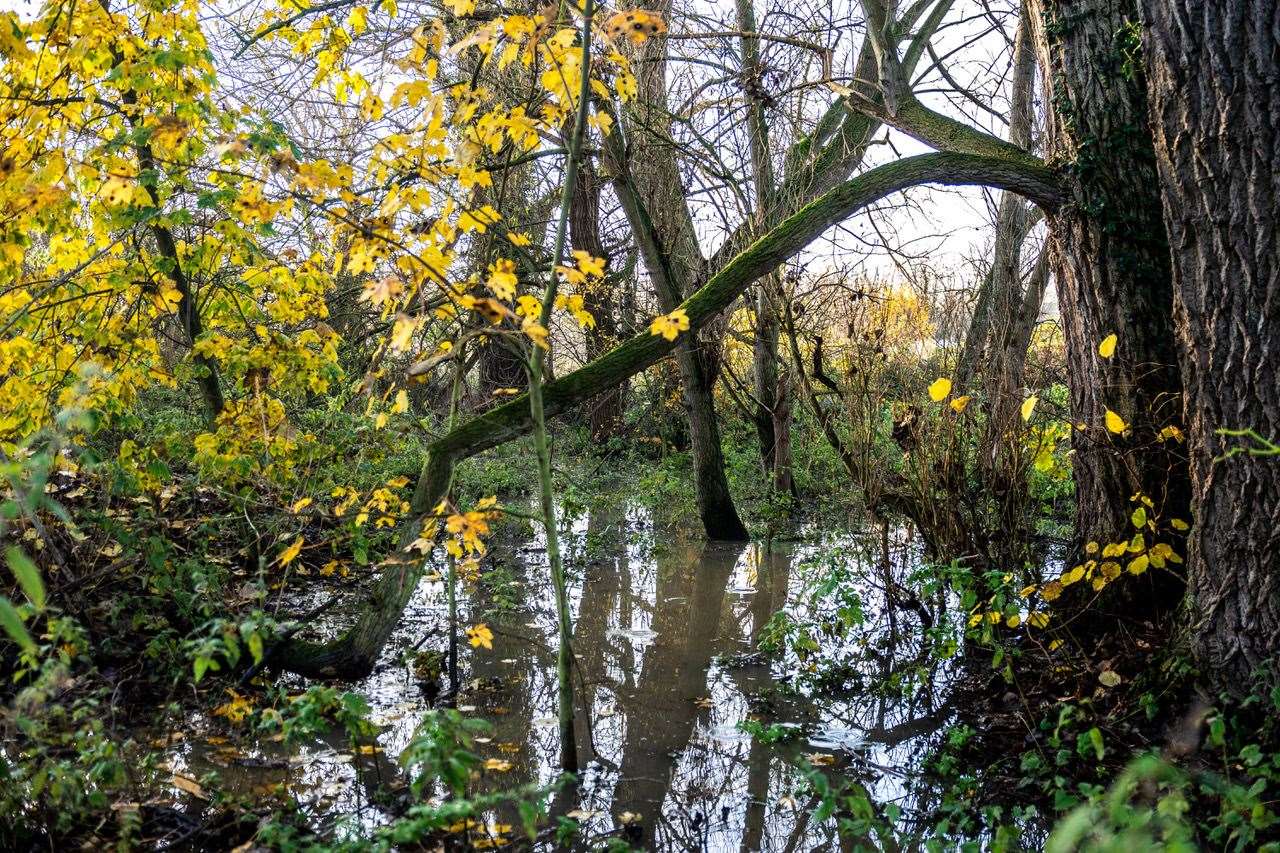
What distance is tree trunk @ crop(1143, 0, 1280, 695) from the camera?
13.0 feet

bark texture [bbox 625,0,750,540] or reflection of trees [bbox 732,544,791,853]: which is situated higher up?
bark texture [bbox 625,0,750,540]

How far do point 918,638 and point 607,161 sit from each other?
435cm

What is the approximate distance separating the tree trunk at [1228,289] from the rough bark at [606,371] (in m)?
0.86

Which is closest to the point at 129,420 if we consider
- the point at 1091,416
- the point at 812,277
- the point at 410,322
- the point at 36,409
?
the point at 36,409

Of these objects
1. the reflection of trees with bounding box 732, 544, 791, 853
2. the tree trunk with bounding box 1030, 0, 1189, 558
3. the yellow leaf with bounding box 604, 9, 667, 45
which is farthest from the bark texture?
the yellow leaf with bounding box 604, 9, 667, 45

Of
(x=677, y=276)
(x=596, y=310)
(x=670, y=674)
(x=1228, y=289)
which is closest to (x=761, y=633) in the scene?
(x=670, y=674)

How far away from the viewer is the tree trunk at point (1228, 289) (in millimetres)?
3955

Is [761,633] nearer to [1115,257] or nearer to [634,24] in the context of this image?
[1115,257]

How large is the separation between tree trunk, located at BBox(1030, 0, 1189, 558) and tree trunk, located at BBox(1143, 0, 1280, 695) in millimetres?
508

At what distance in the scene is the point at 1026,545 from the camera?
17.5ft

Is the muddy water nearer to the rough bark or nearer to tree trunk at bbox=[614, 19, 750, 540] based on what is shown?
the rough bark

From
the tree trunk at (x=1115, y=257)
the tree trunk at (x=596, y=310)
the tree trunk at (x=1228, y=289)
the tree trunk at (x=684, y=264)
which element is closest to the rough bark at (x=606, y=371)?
the tree trunk at (x=1115, y=257)

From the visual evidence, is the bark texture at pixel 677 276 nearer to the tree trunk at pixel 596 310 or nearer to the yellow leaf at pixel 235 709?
the tree trunk at pixel 596 310

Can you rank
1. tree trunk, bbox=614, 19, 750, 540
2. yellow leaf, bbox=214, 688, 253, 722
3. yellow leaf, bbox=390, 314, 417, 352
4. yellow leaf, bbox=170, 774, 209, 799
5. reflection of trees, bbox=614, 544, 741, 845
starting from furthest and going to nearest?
tree trunk, bbox=614, 19, 750, 540
yellow leaf, bbox=214, 688, 253, 722
reflection of trees, bbox=614, 544, 741, 845
yellow leaf, bbox=170, 774, 209, 799
yellow leaf, bbox=390, 314, 417, 352
